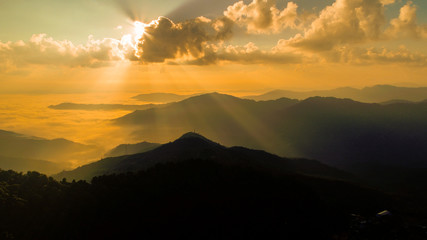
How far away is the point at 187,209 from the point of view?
62469 mm

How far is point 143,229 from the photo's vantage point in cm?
5619

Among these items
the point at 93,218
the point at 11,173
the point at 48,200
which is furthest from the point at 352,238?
the point at 11,173

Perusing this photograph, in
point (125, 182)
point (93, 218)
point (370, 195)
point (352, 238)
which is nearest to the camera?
point (352, 238)

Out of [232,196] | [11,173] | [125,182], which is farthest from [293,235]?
[11,173]

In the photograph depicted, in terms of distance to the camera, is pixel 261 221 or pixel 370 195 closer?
pixel 261 221

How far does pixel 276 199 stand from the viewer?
6744 centimetres

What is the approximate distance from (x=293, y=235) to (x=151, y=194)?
39.6 meters

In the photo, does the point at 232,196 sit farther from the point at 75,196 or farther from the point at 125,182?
the point at 75,196

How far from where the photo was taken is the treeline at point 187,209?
53.2 metres

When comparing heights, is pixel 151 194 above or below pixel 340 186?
above

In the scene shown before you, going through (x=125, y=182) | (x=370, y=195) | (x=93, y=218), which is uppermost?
(x=125, y=182)

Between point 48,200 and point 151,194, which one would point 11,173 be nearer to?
point 48,200

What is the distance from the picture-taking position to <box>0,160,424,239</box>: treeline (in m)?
53.2

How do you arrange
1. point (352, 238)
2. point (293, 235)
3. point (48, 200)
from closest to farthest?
point (352, 238), point (293, 235), point (48, 200)
